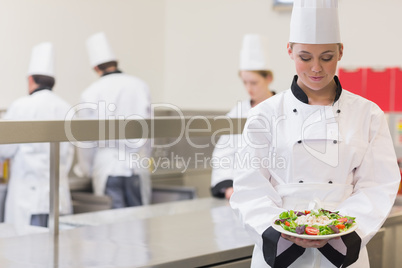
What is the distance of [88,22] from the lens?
4.98 meters

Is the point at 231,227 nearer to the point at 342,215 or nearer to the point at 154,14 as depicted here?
the point at 342,215

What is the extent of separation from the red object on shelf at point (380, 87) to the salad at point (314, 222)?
243cm

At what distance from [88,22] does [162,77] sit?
967 millimetres

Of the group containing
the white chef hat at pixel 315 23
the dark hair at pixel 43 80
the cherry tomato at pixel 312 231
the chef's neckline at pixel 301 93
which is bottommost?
the cherry tomato at pixel 312 231

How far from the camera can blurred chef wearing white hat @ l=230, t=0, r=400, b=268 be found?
5.12 feet

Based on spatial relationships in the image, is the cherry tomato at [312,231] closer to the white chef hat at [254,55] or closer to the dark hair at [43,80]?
the white chef hat at [254,55]

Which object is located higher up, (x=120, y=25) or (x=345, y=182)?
(x=120, y=25)

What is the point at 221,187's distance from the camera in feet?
9.52

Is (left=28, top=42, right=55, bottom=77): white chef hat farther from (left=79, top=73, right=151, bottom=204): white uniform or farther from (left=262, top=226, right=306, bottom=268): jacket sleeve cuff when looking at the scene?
(left=262, top=226, right=306, bottom=268): jacket sleeve cuff

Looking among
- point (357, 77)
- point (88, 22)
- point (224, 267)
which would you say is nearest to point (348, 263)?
point (224, 267)

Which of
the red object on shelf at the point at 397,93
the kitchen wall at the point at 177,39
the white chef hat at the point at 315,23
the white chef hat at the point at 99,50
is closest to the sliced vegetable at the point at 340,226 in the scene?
the white chef hat at the point at 315,23

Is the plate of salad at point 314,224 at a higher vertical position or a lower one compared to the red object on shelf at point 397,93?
lower

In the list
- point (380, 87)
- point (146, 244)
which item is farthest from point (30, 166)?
point (380, 87)

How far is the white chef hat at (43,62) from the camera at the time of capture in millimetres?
3877
